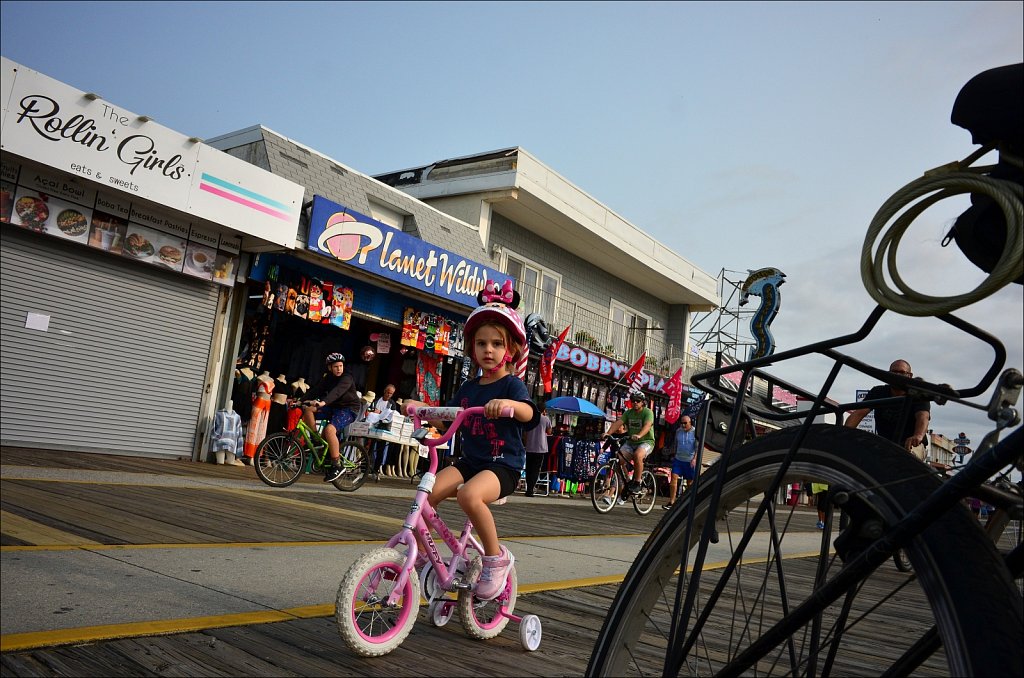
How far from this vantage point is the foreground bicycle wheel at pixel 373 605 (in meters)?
2.67

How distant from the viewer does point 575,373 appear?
66.4 ft

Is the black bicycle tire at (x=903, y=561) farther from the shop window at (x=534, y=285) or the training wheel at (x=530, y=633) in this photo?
the shop window at (x=534, y=285)

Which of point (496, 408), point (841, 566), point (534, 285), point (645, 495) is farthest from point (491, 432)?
point (534, 285)

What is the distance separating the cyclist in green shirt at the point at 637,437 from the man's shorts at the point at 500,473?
33.1 feet

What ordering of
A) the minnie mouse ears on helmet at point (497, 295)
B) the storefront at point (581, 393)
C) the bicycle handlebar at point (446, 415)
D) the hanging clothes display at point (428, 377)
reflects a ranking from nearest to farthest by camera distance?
the bicycle handlebar at point (446, 415) < the minnie mouse ears on helmet at point (497, 295) < the hanging clothes display at point (428, 377) < the storefront at point (581, 393)

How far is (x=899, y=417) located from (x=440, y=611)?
2.35 metres

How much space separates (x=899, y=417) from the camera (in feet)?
4.68

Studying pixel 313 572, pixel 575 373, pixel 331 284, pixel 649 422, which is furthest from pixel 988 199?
pixel 575 373

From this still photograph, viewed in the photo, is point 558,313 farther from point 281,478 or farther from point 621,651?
point 621,651

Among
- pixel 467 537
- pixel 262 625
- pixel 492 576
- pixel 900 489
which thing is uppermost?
pixel 900 489

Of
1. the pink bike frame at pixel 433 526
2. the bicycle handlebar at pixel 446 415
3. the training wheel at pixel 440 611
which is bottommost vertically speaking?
the training wheel at pixel 440 611

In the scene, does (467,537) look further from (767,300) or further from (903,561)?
(767,300)

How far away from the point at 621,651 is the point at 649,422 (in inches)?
465

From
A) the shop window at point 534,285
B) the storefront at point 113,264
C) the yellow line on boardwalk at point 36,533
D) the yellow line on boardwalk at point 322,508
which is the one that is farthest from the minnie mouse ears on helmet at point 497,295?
the shop window at point 534,285
